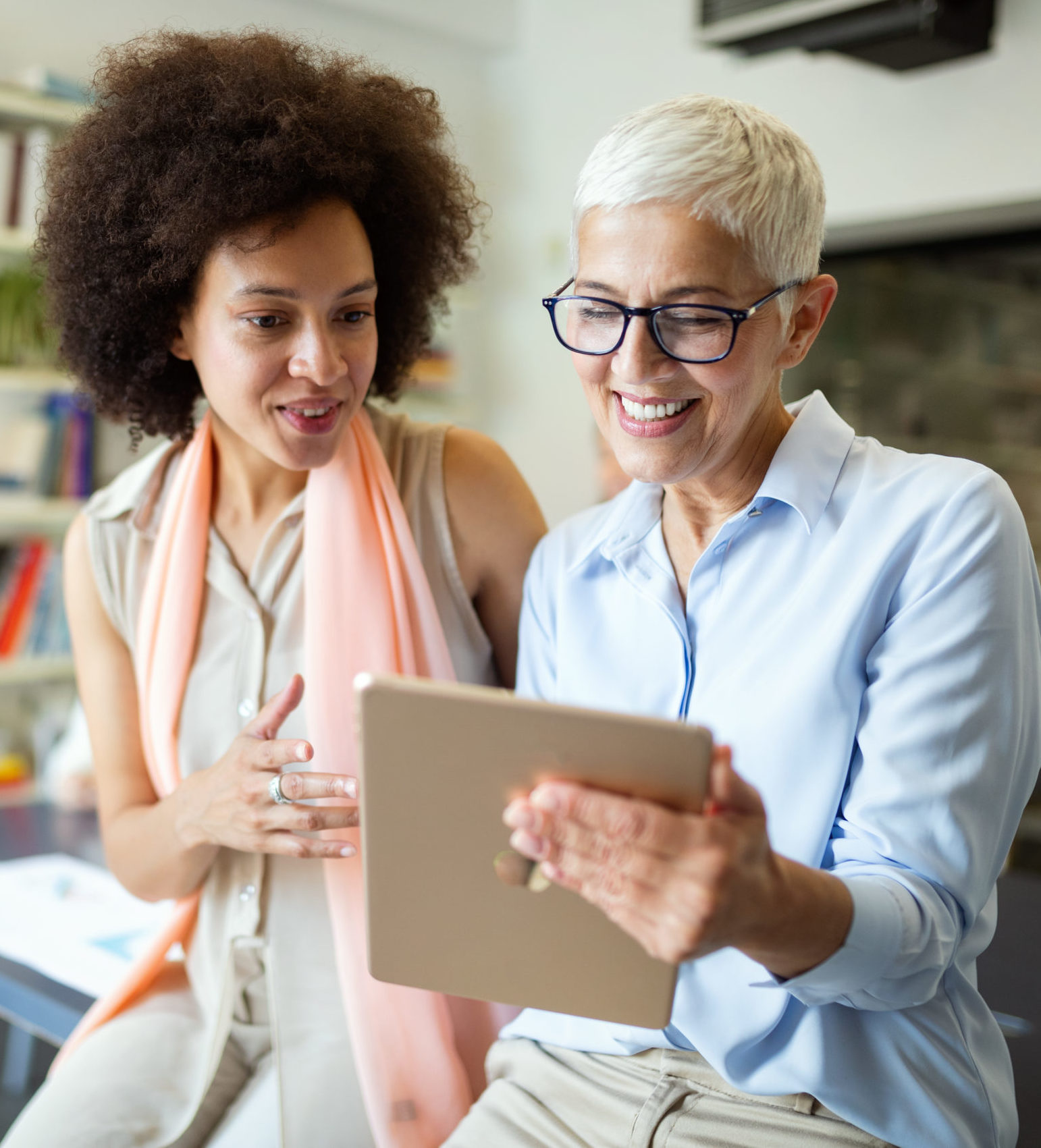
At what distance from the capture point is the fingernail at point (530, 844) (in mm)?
868

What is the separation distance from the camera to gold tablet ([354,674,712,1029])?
0.84 m

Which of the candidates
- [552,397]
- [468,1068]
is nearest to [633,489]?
[468,1068]

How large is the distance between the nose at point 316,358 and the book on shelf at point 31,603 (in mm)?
2554

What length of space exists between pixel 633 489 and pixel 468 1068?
77 centimetres

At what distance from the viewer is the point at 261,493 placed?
167 cm

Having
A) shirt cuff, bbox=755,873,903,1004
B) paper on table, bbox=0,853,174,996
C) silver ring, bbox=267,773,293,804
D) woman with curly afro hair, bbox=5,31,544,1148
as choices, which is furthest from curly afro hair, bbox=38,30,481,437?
shirt cuff, bbox=755,873,903,1004

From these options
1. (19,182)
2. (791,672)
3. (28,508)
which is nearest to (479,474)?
(791,672)

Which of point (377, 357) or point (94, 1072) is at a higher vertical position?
point (377, 357)

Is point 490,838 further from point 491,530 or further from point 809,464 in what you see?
point 491,530

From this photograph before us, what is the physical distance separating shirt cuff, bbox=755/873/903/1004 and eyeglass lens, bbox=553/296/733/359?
53 cm

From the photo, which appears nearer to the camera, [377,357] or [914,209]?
[377,357]

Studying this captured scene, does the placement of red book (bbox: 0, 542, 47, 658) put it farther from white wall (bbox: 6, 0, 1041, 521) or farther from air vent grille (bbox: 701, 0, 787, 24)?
air vent grille (bbox: 701, 0, 787, 24)

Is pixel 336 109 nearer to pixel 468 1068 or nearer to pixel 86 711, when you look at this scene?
pixel 86 711

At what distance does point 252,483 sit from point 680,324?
28.7 inches
